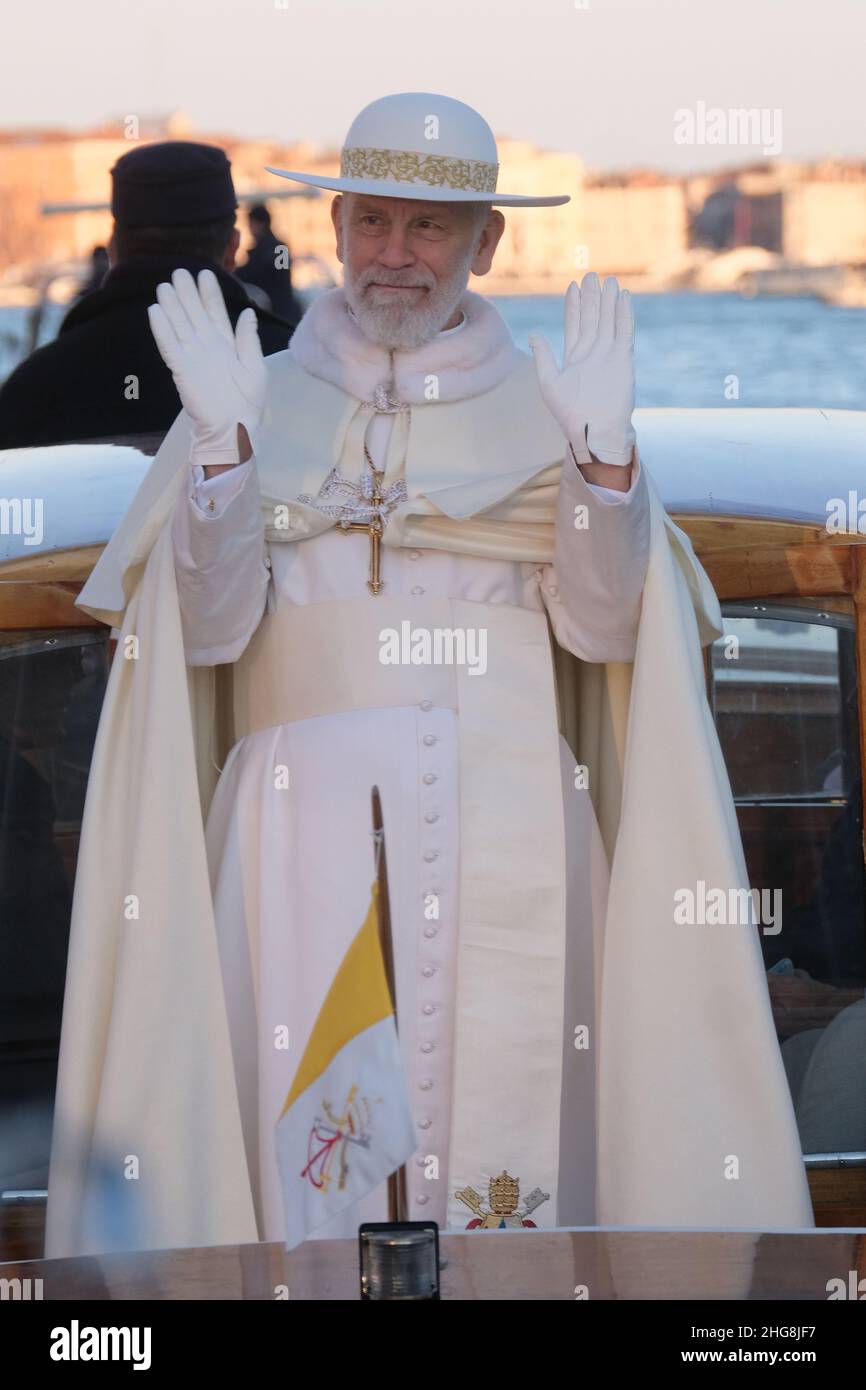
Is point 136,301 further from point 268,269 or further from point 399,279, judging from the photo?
point 399,279

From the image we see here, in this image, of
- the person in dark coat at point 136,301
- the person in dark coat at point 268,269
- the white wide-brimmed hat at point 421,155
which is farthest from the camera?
the person in dark coat at point 268,269

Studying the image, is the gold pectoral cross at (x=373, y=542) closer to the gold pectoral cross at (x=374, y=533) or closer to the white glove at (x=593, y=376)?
the gold pectoral cross at (x=374, y=533)

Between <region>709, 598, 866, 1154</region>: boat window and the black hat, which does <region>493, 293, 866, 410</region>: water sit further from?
<region>709, 598, 866, 1154</region>: boat window

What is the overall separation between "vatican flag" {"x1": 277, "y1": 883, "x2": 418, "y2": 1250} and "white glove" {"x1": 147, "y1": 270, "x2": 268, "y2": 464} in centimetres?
111

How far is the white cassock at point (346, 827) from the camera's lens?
3223 millimetres

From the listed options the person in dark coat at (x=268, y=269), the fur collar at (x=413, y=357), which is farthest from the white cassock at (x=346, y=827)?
the person in dark coat at (x=268, y=269)

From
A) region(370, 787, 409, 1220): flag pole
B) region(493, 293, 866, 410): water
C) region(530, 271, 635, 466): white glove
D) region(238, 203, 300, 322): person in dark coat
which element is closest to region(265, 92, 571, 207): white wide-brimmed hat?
region(530, 271, 635, 466): white glove

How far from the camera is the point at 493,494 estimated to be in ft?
10.7

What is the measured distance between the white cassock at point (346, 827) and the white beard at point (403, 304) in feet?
0.63

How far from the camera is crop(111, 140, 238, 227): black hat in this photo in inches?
181

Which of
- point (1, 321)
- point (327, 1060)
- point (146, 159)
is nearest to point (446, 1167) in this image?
point (327, 1060)

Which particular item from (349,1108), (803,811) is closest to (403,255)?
(803,811)

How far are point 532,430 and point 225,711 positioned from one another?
0.63 meters

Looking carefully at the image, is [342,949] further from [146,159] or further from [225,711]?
[146,159]
